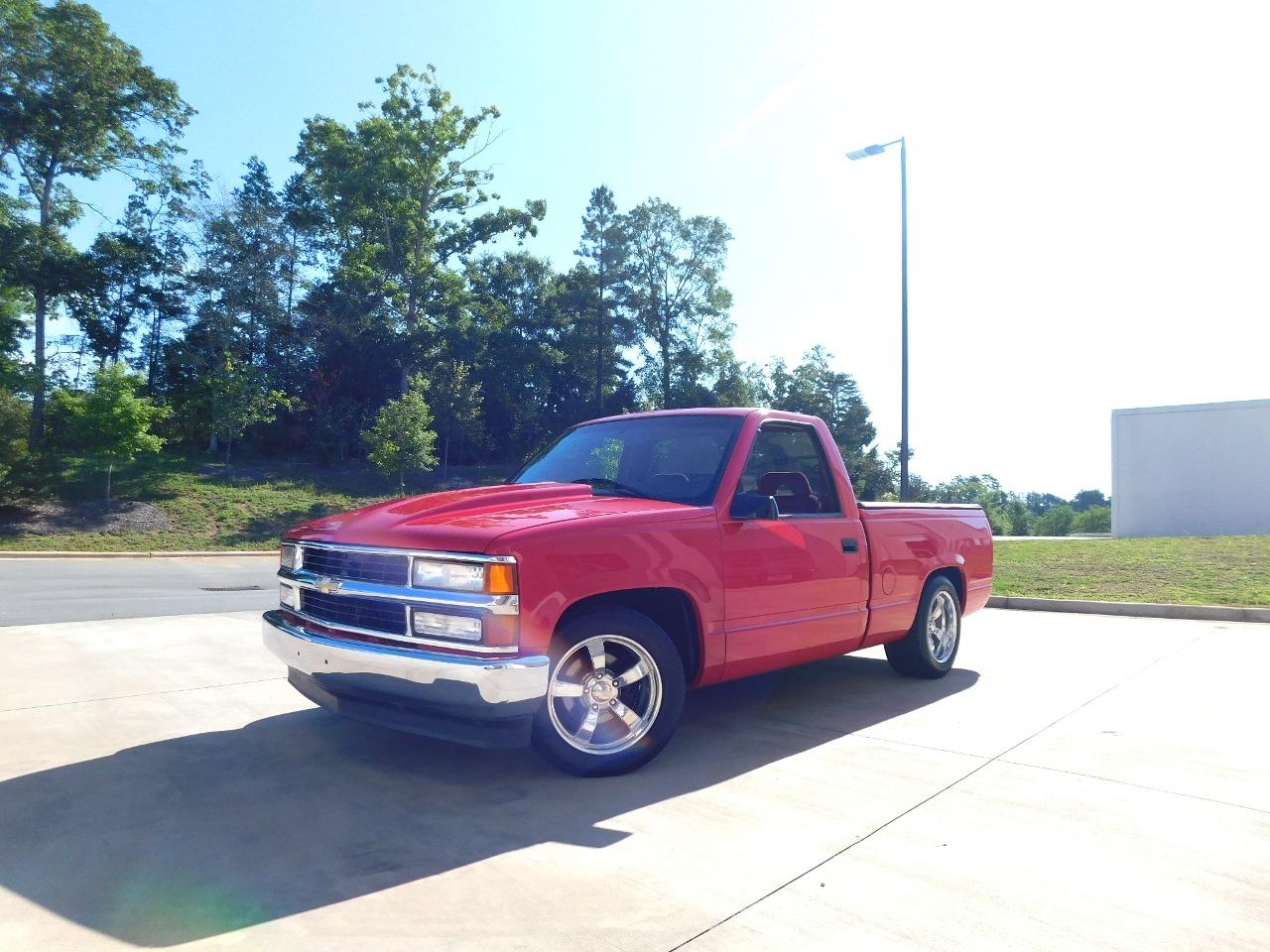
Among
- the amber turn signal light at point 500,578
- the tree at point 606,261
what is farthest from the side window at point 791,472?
the tree at point 606,261

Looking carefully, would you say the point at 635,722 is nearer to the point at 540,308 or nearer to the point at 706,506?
the point at 706,506

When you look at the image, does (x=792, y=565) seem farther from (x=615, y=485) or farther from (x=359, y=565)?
(x=359, y=565)

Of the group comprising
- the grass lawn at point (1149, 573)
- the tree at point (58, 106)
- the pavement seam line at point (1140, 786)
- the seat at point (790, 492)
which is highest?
the tree at point (58, 106)

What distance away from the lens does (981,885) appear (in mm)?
3082

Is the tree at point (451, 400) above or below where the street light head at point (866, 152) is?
below

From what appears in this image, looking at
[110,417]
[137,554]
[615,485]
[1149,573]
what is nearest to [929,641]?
[615,485]

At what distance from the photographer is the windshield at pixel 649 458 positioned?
500 centimetres

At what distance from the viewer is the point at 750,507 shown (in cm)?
475

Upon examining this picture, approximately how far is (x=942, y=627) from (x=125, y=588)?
39.0 ft

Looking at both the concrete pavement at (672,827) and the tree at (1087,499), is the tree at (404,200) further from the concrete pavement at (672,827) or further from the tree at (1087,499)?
the tree at (1087,499)

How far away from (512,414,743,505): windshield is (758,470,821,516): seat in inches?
17.1

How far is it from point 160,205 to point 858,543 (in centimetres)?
4160

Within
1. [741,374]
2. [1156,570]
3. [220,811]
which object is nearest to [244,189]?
[741,374]

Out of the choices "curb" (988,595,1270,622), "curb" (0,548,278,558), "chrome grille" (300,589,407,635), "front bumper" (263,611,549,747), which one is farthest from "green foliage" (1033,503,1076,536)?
"front bumper" (263,611,549,747)
